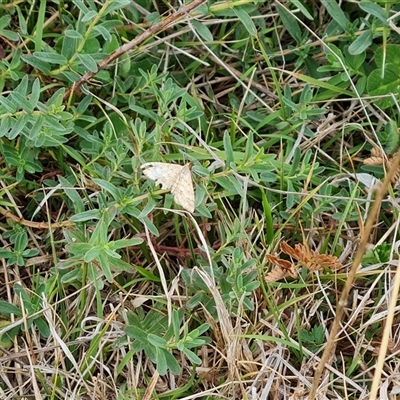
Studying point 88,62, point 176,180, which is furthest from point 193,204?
point 88,62

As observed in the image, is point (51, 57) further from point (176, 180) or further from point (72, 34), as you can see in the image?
point (176, 180)

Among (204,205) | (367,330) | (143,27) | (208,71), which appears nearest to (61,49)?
(143,27)

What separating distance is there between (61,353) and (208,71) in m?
1.20

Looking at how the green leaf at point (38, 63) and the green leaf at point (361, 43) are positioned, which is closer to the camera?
the green leaf at point (38, 63)

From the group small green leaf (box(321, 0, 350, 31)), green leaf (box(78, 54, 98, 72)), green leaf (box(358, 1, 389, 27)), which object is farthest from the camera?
small green leaf (box(321, 0, 350, 31))

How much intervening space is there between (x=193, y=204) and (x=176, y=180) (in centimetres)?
9

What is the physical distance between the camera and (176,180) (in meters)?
1.97

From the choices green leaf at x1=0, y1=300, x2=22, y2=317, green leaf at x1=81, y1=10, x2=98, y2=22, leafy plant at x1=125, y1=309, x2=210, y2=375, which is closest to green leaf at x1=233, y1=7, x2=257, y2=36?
green leaf at x1=81, y1=10, x2=98, y2=22

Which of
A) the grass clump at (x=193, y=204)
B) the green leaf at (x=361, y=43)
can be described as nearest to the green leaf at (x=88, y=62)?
the grass clump at (x=193, y=204)

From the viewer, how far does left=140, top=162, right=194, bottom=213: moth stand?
1.96 meters

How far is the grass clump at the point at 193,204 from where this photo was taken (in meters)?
2.03

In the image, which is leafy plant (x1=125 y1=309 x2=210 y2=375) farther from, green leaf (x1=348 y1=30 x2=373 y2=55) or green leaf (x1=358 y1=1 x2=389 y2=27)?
green leaf (x1=358 y1=1 x2=389 y2=27)

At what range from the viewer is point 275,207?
2.26 m

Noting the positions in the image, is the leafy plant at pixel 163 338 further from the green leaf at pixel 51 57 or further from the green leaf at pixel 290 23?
the green leaf at pixel 290 23
